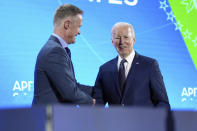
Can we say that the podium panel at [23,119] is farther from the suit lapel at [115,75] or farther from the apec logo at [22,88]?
the apec logo at [22,88]

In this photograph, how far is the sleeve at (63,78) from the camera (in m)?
2.08

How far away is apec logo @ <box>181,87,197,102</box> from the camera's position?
13.1ft

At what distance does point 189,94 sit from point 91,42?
125 cm

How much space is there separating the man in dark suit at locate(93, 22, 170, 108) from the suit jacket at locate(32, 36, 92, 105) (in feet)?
1.39

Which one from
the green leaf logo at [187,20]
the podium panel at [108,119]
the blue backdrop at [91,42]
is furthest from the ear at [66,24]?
the green leaf logo at [187,20]

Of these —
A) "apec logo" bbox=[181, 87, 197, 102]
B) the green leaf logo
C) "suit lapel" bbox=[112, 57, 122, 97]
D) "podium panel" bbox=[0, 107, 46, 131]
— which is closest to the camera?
"podium panel" bbox=[0, 107, 46, 131]

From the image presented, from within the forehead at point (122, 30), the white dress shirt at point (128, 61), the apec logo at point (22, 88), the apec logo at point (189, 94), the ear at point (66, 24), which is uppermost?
the ear at point (66, 24)

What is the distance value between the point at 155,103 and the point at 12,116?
5.84 feet

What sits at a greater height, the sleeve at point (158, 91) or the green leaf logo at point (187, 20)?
the green leaf logo at point (187, 20)

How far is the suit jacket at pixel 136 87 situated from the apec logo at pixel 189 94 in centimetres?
148

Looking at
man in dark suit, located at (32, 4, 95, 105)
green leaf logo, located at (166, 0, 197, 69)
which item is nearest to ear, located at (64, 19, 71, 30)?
man in dark suit, located at (32, 4, 95, 105)

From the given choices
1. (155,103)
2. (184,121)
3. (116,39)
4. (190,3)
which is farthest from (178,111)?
(190,3)

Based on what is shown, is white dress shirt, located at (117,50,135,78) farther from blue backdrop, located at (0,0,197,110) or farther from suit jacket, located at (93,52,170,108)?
blue backdrop, located at (0,0,197,110)

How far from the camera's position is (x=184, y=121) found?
97cm
